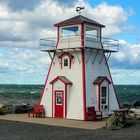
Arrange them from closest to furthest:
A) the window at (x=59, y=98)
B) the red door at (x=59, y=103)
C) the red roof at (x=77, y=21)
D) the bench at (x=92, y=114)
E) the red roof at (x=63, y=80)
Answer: the bench at (x=92, y=114), the red roof at (x=63, y=80), the red roof at (x=77, y=21), the red door at (x=59, y=103), the window at (x=59, y=98)

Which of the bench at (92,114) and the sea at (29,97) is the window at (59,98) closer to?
the bench at (92,114)

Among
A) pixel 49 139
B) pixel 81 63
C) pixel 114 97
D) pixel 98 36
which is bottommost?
pixel 49 139

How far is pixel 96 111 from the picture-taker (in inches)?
1139

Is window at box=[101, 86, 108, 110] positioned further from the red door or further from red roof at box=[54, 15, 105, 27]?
red roof at box=[54, 15, 105, 27]

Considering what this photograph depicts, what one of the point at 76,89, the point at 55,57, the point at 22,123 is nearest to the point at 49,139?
the point at 22,123

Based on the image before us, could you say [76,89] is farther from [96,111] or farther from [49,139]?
[49,139]

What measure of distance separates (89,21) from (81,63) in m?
3.10

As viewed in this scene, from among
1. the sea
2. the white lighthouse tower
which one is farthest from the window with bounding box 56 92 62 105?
the sea

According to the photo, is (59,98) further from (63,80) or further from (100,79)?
(100,79)

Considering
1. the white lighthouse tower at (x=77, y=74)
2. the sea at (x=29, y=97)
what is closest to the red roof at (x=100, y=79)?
the white lighthouse tower at (x=77, y=74)

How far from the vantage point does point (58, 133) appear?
2211cm

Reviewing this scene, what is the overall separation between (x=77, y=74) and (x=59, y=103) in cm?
248

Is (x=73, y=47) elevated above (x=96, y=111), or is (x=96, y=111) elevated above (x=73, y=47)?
(x=73, y=47)

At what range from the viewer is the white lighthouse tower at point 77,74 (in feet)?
94.4
